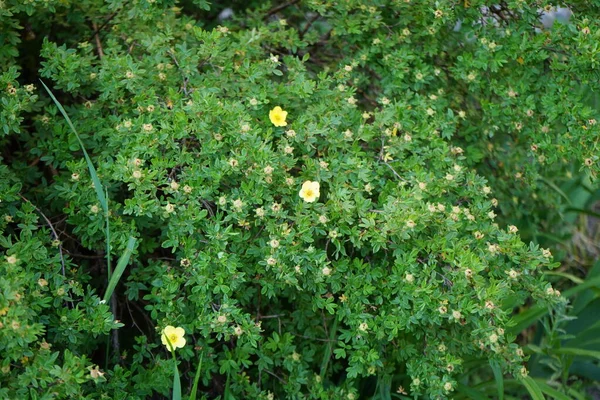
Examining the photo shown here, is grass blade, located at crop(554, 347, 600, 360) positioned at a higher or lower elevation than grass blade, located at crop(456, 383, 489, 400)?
higher

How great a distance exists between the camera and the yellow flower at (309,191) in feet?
6.38

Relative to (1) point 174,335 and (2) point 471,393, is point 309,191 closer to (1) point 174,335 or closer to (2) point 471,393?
(1) point 174,335

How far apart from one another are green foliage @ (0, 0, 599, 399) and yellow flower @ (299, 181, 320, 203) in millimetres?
14

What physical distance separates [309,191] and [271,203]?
0.11 metres

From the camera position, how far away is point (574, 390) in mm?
2688

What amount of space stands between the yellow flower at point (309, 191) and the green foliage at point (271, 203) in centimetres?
1

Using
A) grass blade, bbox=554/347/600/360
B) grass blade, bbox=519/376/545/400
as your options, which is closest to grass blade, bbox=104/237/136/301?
grass blade, bbox=519/376/545/400

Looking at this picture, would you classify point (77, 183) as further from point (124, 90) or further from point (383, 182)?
point (383, 182)

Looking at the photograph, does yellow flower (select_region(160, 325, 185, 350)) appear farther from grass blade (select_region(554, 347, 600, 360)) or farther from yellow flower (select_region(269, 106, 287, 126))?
grass blade (select_region(554, 347, 600, 360))

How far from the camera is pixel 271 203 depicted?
196cm

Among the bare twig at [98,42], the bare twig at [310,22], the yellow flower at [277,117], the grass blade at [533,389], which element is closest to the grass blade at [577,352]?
the grass blade at [533,389]

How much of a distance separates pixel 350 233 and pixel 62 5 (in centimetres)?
124

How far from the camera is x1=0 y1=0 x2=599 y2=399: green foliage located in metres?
1.88

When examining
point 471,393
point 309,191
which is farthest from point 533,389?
point 309,191
